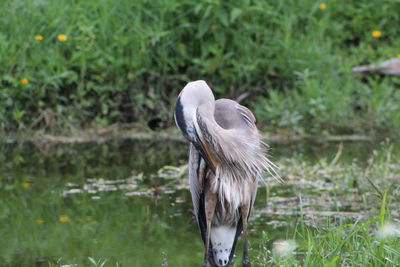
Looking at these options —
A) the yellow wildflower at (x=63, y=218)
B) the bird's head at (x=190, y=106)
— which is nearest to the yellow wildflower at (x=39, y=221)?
the yellow wildflower at (x=63, y=218)

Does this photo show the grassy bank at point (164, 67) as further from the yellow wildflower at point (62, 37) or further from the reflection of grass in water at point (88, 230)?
the reflection of grass in water at point (88, 230)

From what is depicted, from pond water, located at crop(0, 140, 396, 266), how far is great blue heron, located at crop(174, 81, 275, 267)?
21 centimetres

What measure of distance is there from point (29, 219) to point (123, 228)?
29.0 inches

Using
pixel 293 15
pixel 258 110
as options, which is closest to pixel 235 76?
pixel 258 110

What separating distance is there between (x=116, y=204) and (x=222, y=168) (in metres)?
1.78

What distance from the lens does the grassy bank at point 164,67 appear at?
8.38 m

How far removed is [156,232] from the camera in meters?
5.21

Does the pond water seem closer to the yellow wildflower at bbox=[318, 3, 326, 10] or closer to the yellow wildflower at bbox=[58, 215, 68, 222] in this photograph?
the yellow wildflower at bbox=[58, 215, 68, 222]

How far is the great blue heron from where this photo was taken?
4.02 meters

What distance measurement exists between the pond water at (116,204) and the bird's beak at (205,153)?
52 cm

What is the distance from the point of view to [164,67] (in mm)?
8844

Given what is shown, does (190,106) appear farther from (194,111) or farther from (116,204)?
(116,204)

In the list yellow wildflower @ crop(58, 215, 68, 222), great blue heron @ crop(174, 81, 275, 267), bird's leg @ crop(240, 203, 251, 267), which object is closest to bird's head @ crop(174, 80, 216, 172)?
great blue heron @ crop(174, 81, 275, 267)

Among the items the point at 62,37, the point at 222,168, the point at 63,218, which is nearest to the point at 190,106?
the point at 222,168
